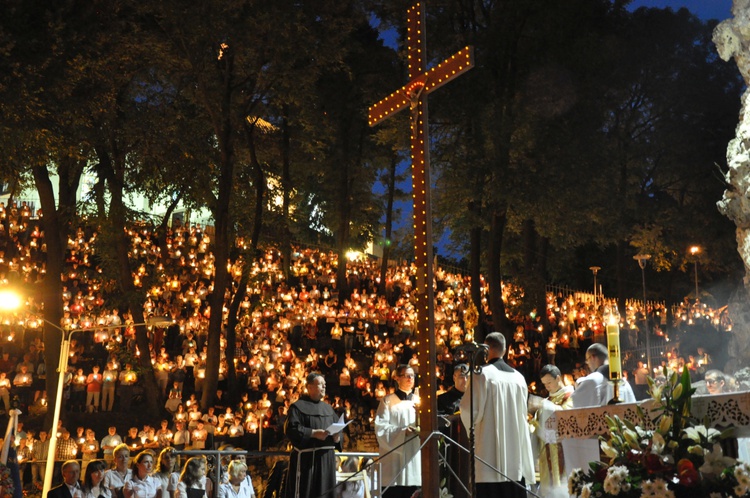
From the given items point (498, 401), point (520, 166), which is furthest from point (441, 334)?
point (498, 401)

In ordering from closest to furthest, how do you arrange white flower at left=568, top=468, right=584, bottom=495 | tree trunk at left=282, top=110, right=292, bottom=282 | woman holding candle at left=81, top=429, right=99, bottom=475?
1. white flower at left=568, top=468, right=584, bottom=495
2. woman holding candle at left=81, top=429, right=99, bottom=475
3. tree trunk at left=282, top=110, right=292, bottom=282

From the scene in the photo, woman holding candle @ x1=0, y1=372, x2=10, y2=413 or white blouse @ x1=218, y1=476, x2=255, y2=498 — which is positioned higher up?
woman holding candle @ x1=0, y1=372, x2=10, y2=413

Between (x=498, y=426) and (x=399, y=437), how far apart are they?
5.28ft

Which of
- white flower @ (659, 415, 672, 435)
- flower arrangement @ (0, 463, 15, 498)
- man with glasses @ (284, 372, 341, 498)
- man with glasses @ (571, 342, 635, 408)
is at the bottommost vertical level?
flower arrangement @ (0, 463, 15, 498)

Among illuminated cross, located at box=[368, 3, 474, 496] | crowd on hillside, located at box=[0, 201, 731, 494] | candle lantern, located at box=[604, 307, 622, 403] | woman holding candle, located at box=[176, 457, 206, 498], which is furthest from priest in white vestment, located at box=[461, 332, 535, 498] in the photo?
crowd on hillside, located at box=[0, 201, 731, 494]

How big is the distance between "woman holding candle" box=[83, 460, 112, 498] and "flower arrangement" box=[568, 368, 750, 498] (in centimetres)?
822

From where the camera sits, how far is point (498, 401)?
7766mm

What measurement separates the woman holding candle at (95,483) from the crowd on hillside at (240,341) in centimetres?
597

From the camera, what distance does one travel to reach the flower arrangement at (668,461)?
3.64 meters

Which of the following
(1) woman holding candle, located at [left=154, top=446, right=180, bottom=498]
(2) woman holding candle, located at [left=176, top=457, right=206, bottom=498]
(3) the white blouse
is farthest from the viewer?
(1) woman holding candle, located at [left=154, top=446, right=180, bottom=498]

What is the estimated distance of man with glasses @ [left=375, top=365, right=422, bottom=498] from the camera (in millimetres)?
9016

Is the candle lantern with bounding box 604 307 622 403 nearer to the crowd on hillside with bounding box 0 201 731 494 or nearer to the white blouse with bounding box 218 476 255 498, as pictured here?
the white blouse with bounding box 218 476 255 498

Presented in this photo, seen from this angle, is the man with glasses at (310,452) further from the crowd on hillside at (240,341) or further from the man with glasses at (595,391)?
the crowd on hillside at (240,341)

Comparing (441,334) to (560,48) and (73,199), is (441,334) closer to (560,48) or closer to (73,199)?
(560,48)
